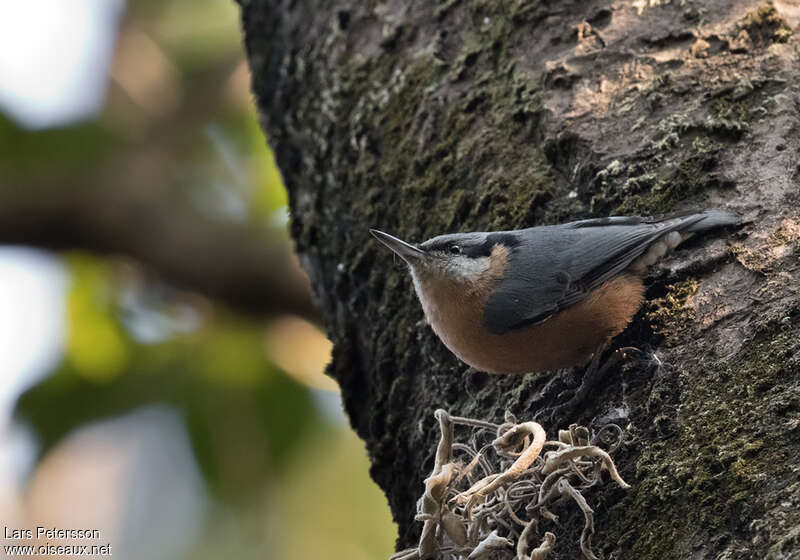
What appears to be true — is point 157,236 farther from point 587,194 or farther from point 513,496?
point 513,496

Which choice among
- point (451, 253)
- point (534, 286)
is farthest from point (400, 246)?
point (534, 286)

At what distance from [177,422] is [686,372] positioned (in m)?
3.83

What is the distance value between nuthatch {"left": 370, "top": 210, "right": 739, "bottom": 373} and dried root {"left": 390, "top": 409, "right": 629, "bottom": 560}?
533 mm

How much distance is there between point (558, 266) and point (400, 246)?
0.51 meters

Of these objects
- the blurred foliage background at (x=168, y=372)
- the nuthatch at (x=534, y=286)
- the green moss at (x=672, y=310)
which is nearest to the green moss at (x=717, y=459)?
the green moss at (x=672, y=310)

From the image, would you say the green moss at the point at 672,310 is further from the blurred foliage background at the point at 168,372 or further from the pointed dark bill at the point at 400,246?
the blurred foliage background at the point at 168,372

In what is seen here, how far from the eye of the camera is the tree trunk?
1786 mm

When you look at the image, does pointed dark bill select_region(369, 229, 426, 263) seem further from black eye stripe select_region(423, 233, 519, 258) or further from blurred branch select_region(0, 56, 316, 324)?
blurred branch select_region(0, 56, 316, 324)

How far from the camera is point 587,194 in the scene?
8.26ft

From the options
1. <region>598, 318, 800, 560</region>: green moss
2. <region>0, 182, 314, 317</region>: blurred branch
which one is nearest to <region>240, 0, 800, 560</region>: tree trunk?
<region>598, 318, 800, 560</region>: green moss

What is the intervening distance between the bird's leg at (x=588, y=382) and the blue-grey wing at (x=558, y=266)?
43 centimetres

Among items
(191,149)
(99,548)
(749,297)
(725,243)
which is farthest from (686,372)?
(191,149)

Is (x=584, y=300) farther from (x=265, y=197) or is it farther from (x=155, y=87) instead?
(x=155, y=87)

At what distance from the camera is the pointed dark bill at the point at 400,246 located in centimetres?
274
